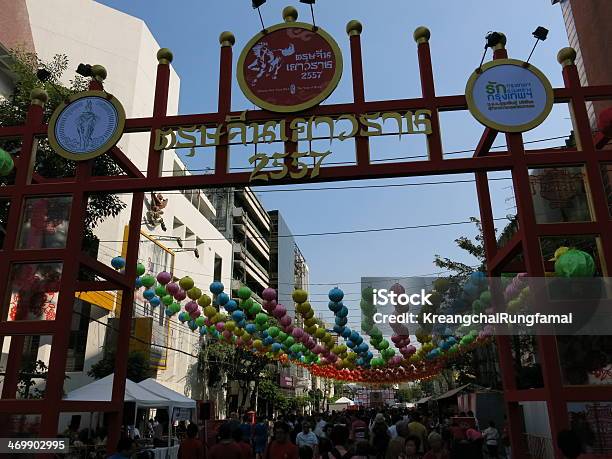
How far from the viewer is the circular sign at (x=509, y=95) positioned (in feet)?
24.4

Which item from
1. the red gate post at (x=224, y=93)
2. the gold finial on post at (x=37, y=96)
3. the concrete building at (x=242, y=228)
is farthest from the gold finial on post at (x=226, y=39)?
the concrete building at (x=242, y=228)

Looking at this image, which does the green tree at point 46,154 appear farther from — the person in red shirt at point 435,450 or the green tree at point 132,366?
the green tree at point 132,366

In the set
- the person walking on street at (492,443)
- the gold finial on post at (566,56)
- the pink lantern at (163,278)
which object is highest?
the gold finial on post at (566,56)

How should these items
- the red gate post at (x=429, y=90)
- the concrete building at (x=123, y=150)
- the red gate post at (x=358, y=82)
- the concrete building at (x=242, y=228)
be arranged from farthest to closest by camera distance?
the concrete building at (x=242, y=228) < the concrete building at (x=123, y=150) < the red gate post at (x=358, y=82) < the red gate post at (x=429, y=90)

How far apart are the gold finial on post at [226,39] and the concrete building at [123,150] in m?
13.4

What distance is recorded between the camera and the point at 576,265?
21.3ft

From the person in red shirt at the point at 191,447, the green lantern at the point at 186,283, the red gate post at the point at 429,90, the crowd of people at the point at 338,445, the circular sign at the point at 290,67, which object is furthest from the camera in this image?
the green lantern at the point at 186,283

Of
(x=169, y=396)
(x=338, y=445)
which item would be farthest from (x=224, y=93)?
(x=169, y=396)

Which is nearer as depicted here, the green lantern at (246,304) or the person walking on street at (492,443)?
the person walking on street at (492,443)

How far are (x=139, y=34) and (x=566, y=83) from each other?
84.5 ft

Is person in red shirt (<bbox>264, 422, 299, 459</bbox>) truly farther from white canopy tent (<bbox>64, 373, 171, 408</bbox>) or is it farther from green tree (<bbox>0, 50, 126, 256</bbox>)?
green tree (<bbox>0, 50, 126, 256</bbox>)

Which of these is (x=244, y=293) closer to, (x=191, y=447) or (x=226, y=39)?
(x=191, y=447)

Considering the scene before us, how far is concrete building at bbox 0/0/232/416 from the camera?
20.8 m

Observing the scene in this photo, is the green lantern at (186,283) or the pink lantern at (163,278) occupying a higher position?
the pink lantern at (163,278)
